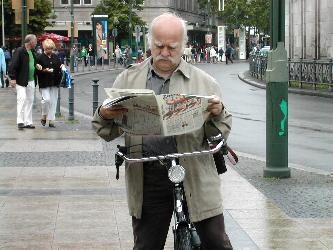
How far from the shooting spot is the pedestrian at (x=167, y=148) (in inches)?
193

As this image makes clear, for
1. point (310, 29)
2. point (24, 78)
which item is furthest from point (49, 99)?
point (310, 29)

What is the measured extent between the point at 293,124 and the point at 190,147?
52.7 feet

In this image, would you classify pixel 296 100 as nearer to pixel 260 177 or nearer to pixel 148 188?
pixel 260 177

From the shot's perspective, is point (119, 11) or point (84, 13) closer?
point (119, 11)

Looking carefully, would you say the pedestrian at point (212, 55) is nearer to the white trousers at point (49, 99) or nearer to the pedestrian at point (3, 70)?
the pedestrian at point (3, 70)

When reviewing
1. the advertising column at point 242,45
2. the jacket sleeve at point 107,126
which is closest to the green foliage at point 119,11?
the advertising column at point 242,45

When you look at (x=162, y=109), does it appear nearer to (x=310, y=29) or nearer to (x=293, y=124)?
(x=293, y=124)

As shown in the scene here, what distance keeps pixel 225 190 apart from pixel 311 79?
2501 centimetres

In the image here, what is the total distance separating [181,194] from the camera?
4.88m

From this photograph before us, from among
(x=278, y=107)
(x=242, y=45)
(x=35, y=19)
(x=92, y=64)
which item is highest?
(x=35, y=19)

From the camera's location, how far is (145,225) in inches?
201

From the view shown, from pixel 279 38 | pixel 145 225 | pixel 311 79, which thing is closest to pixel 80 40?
pixel 311 79

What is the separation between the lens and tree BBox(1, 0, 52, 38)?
69.5 meters

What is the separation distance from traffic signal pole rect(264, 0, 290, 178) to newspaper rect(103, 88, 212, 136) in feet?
21.1
